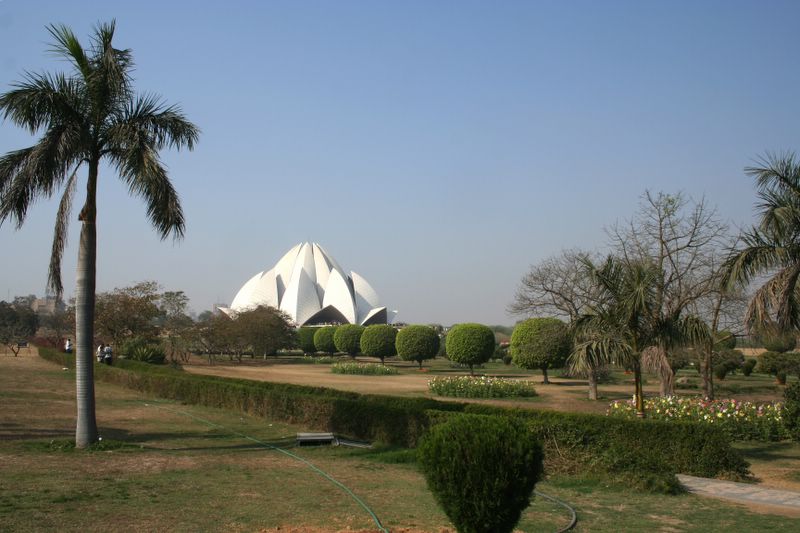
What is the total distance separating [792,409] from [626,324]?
151 inches

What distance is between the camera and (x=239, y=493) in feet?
22.4

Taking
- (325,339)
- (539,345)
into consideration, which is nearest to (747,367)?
(539,345)

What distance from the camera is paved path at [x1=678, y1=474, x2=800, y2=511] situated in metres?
6.99

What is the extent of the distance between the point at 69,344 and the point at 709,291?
26170 millimetres

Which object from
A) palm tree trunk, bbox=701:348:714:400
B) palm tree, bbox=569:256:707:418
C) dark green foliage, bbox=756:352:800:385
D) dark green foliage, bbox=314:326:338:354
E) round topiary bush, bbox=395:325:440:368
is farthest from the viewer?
dark green foliage, bbox=314:326:338:354

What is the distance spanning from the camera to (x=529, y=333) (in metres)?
28.1

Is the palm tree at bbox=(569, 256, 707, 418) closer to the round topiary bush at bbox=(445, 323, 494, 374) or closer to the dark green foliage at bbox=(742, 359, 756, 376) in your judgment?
the round topiary bush at bbox=(445, 323, 494, 374)

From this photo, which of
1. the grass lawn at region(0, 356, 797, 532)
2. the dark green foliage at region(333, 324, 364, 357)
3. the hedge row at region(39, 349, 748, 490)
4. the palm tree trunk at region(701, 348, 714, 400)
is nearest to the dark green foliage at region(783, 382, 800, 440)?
the grass lawn at region(0, 356, 797, 532)

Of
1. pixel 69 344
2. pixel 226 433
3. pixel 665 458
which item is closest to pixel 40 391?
pixel 226 433

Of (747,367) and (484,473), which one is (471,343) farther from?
(484,473)

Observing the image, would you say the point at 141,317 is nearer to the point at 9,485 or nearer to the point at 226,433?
the point at 226,433

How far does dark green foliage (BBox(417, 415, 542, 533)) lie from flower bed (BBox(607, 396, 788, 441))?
850cm

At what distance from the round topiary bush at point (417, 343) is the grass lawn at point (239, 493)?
100ft

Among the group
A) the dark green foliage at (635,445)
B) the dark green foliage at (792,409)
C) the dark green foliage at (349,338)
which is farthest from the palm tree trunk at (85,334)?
the dark green foliage at (349,338)
